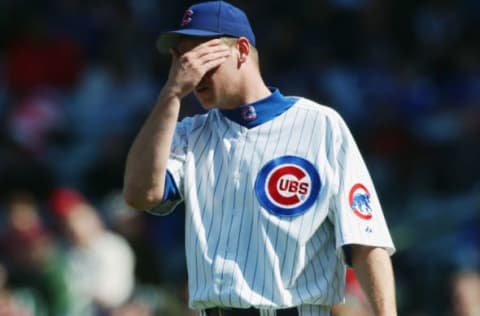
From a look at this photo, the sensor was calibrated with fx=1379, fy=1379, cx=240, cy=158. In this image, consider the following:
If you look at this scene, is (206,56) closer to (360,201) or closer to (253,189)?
(253,189)

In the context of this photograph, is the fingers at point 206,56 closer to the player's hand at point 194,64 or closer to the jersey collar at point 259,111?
the player's hand at point 194,64

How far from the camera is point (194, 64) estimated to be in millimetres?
4984

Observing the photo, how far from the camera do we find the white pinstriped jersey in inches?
197

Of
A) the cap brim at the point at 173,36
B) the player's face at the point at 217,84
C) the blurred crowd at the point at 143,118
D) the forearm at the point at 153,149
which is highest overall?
the cap brim at the point at 173,36

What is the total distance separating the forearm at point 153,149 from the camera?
4973 mm

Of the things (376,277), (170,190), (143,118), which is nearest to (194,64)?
(170,190)

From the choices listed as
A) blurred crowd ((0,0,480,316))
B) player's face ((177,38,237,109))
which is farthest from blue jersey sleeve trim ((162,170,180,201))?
blurred crowd ((0,0,480,316))

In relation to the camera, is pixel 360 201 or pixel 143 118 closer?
pixel 360 201

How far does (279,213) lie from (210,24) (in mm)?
747

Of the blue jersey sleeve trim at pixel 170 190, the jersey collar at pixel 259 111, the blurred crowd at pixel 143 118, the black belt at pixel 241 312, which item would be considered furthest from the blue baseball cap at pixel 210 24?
the blurred crowd at pixel 143 118

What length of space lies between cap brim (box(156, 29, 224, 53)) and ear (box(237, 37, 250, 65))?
90 millimetres

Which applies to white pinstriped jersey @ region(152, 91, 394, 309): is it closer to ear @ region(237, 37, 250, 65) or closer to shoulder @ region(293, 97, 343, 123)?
shoulder @ region(293, 97, 343, 123)

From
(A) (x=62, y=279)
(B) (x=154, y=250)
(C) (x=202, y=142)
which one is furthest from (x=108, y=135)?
(C) (x=202, y=142)

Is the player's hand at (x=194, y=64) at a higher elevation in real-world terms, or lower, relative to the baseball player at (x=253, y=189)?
higher
